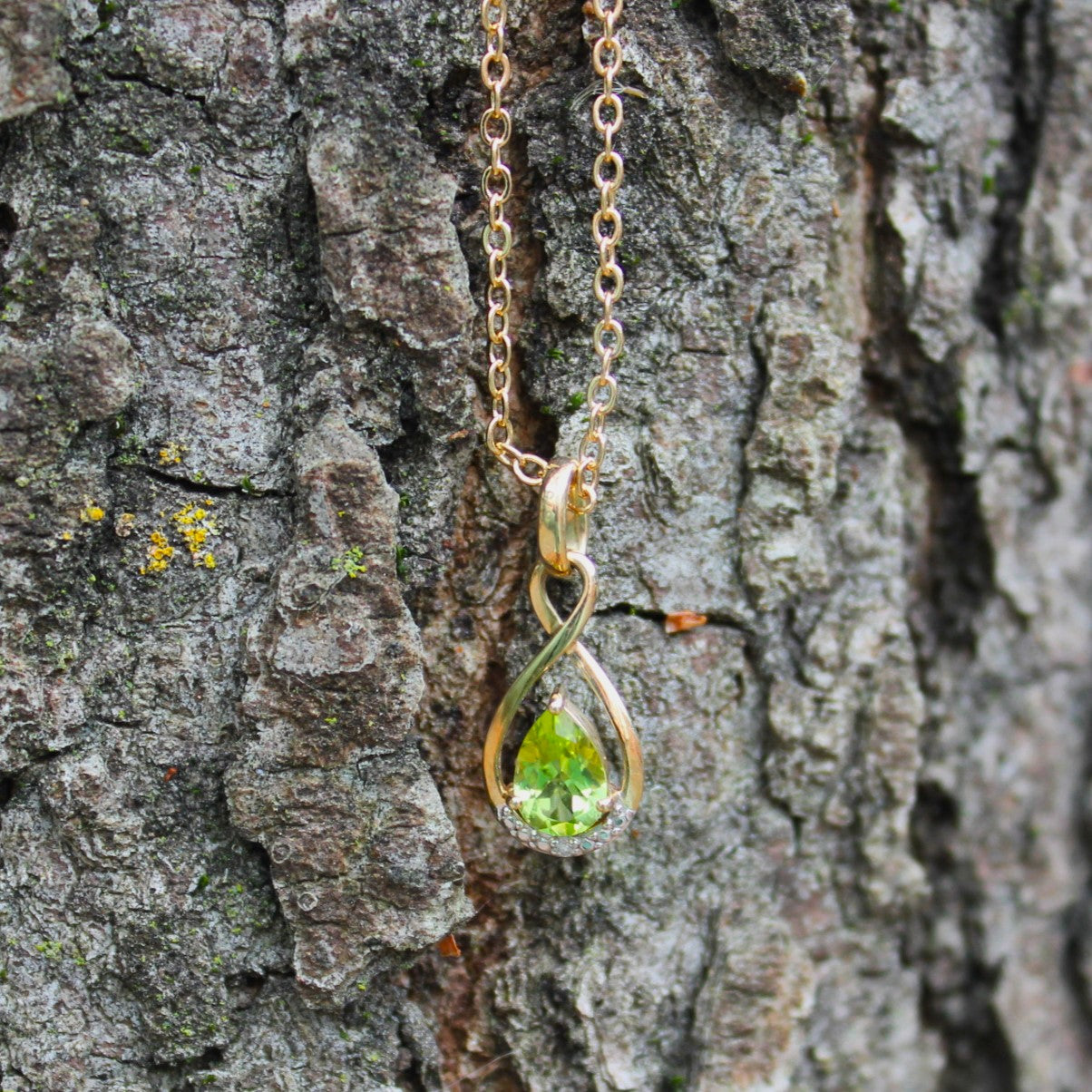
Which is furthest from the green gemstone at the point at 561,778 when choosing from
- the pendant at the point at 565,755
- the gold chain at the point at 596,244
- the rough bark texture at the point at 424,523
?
the gold chain at the point at 596,244

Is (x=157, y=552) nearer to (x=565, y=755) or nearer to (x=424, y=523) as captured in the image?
(x=424, y=523)

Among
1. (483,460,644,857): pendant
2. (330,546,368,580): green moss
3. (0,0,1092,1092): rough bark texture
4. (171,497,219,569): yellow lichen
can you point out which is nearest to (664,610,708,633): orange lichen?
(0,0,1092,1092): rough bark texture

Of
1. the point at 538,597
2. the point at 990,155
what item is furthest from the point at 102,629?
the point at 990,155

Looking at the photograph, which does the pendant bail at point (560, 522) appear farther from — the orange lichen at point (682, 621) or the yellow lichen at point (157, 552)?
the yellow lichen at point (157, 552)

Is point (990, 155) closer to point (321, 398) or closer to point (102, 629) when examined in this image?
point (321, 398)

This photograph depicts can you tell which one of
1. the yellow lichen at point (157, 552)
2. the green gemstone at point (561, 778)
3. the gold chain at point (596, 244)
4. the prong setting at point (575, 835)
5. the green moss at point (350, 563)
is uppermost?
the gold chain at point (596, 244)

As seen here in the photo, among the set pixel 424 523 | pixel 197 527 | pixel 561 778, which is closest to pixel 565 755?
pixel 561 778
